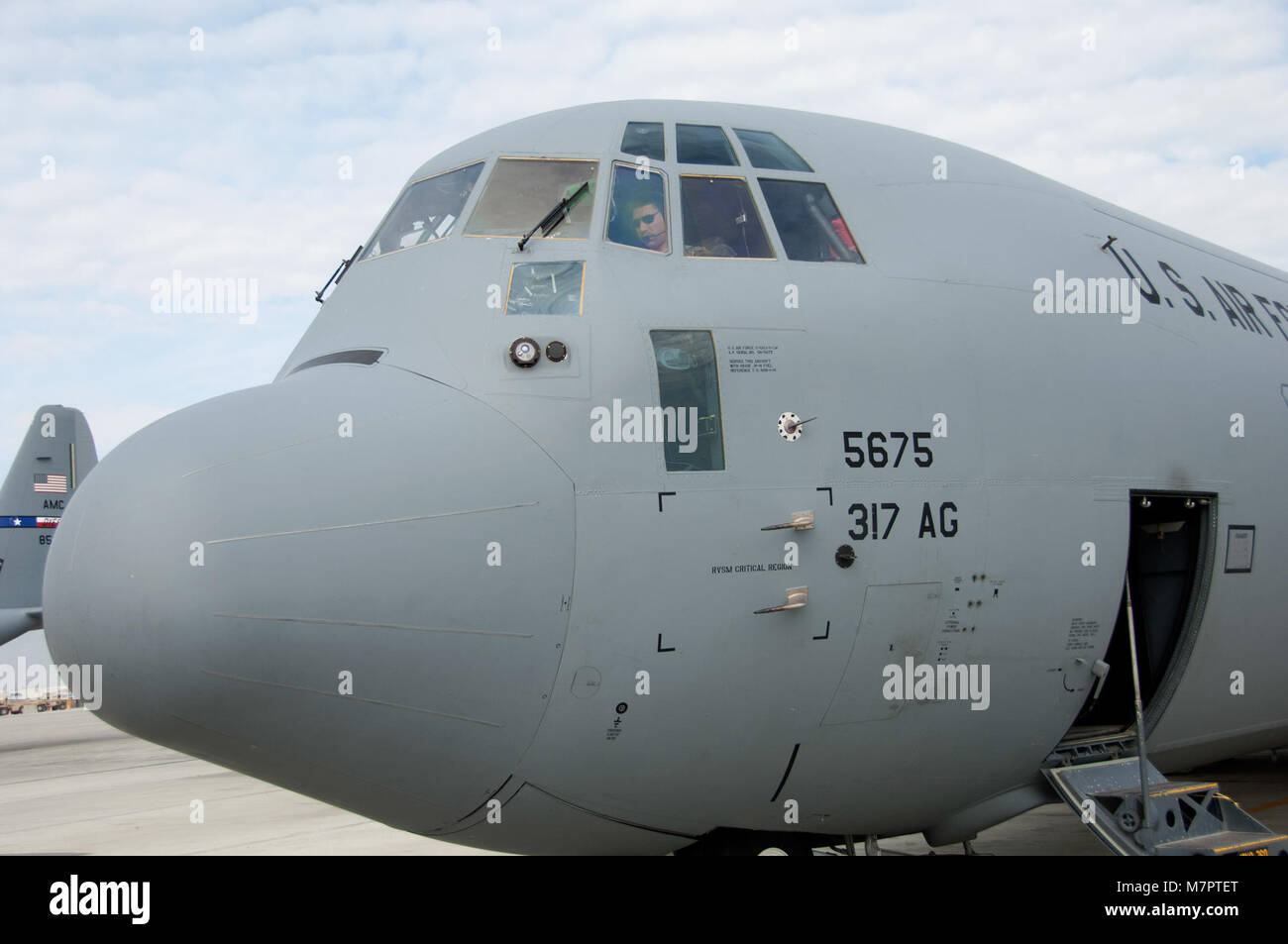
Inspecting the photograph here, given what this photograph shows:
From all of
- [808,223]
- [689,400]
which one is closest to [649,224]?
[808,223]

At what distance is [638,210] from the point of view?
5.87m

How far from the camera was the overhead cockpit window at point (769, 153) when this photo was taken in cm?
620

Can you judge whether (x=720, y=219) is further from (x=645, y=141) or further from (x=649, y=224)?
(x=645, y=141)

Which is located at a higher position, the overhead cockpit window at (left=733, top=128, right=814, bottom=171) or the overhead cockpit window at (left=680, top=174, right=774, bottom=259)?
the overhead cockpit window at (left=733, top=128, right=814, bottom=171)

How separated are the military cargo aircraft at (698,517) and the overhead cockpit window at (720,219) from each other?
0.03 metres

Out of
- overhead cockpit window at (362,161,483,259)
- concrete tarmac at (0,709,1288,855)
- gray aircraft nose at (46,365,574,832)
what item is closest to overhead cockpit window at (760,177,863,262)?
overhead cockpit window at (362,161,483,259)

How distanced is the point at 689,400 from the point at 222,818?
35.3ft

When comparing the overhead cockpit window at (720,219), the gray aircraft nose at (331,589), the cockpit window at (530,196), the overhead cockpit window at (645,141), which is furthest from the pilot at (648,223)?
the gray aircraft nose at (331,589)

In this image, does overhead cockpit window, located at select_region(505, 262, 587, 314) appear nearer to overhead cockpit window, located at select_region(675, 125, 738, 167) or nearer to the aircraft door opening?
overhead cockpit window, located at select_region(675, 125, 738, 167)

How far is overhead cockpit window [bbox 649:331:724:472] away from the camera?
5309 mm

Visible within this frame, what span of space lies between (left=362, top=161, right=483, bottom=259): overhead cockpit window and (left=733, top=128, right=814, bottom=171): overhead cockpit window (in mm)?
1475
